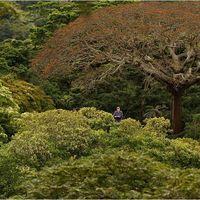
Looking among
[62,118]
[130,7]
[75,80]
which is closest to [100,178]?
[62,118]

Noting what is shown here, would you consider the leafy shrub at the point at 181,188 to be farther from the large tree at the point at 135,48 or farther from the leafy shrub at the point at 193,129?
the large tree at the point at 135,48

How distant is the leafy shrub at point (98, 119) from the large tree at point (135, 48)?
412 cm

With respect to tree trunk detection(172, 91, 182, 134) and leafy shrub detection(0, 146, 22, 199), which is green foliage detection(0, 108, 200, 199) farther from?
tree trunk detection(172, 91, 182, 134)

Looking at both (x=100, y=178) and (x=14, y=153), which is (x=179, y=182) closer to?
(x=100, y=178)

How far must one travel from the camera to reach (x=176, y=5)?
1947 cm

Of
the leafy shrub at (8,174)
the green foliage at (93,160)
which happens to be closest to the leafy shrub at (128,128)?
the green foliage at (93,160)

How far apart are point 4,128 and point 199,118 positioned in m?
7.38

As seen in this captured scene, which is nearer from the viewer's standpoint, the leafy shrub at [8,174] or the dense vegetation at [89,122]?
the dense vegetation at [89,122]

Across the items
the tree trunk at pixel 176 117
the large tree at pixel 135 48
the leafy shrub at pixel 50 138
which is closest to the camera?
the leafy shrub at pixel 50 138

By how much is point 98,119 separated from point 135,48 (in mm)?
5784

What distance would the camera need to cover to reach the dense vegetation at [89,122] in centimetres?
646

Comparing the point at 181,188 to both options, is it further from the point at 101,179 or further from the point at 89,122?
the point at 89,122

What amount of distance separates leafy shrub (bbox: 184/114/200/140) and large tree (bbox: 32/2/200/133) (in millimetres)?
441

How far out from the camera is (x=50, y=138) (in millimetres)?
9727
